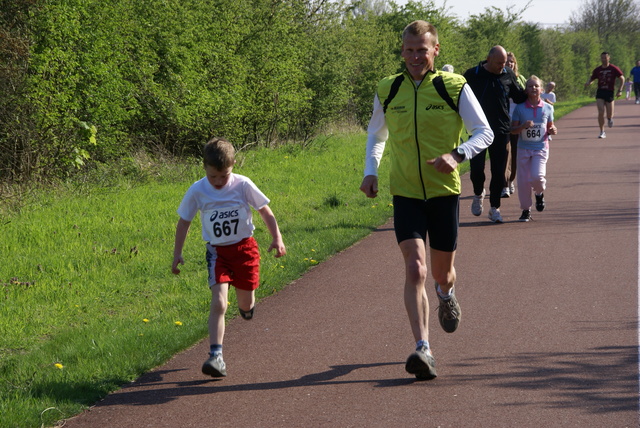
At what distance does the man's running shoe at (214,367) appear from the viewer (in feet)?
18.1

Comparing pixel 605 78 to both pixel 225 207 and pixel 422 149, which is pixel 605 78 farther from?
pixel 225 207

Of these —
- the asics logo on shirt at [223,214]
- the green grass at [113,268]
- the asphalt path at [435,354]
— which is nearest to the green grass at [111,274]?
the green grass at [113,268]

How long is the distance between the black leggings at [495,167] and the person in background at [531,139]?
36 cm

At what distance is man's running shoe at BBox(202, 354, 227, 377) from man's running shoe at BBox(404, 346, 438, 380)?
113 centimetres

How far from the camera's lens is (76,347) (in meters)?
6.42

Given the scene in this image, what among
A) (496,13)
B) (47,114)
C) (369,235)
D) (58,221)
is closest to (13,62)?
(47,114)

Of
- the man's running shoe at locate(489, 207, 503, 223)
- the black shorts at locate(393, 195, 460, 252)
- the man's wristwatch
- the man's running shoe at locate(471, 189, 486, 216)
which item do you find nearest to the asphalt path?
the black shorts at locate(393, 195, 460, 252)

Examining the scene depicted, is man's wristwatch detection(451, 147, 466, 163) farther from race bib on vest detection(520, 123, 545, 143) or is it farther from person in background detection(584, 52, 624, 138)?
person in background detection(584, 52, 624, 138)

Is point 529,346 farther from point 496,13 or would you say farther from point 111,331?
point 496,13

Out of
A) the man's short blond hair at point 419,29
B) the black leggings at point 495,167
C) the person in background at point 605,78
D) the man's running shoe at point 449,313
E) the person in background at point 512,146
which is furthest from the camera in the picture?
the person in background at point 605,78

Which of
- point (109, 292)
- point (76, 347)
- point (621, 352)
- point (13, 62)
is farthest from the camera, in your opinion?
point (13, 62)

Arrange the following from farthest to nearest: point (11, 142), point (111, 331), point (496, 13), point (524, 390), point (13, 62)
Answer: point (496, 13), point (11, 142), point (13, 62), point (111, 331), point (524, 390)

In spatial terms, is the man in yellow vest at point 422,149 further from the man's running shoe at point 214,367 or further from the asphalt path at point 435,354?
the man's running shoe at point 214,367

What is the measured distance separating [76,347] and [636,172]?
12.8 metres
